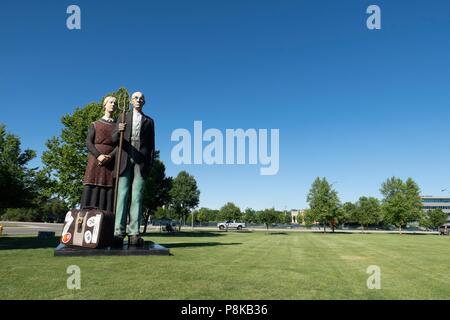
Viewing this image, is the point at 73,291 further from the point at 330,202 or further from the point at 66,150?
the point at 330,202

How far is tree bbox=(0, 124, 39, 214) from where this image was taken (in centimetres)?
2462

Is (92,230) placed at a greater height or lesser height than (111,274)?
greater

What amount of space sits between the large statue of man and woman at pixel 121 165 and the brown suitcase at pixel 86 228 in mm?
766

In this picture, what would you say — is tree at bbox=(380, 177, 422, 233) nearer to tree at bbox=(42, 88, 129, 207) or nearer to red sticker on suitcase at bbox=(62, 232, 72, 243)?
tree at bbox=(42, 88, 129, 207)

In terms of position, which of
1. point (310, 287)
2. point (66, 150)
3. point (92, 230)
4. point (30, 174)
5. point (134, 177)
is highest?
point (66, 150)

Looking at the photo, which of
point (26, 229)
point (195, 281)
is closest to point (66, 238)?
point (195, 281)

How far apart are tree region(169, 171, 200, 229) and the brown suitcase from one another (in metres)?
57.4

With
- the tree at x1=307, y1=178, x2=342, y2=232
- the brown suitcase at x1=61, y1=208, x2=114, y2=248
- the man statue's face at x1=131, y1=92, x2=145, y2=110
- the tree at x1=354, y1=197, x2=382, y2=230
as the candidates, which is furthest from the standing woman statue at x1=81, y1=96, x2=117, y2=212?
the tree at x1=354, y1=197, x2=382, y2=230

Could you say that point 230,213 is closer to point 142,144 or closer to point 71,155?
point 71,155

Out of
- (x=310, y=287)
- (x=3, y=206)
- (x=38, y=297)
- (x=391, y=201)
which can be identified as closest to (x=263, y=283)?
(x=310, y=287)

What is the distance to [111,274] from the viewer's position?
7547 mm

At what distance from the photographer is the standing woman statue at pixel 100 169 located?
1149 centimetres

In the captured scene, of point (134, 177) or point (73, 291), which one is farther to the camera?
point (134, 177)

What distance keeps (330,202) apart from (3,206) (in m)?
52.0
